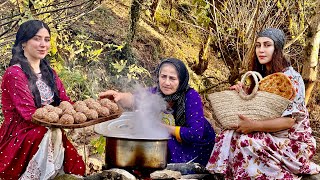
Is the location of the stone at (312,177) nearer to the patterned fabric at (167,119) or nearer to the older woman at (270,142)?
the older woman at (270,142)

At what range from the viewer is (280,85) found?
13.2ft

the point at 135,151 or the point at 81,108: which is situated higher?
the point at 81,108

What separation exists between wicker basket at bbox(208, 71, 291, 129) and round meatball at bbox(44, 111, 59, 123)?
147 cm

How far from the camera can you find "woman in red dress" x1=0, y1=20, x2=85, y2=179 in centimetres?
353

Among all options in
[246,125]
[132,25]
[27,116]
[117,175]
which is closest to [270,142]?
[246,125]

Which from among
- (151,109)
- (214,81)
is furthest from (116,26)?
(151,109)

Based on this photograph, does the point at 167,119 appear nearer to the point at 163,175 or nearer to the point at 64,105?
the point at 163,175

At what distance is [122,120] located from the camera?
422cm

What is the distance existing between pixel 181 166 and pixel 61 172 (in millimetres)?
1050

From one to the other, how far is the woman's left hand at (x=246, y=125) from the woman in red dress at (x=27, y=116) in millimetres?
1445

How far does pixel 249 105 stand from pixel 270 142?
1.14 feet

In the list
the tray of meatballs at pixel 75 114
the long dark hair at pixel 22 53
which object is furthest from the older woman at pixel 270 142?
the long dark hair at pixel 22 53

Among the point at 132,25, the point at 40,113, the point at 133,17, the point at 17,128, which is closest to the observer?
the point at 40,113

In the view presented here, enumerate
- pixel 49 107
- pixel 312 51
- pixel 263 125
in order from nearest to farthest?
pixel 49 107, pixel 263 125, pixel 312 51
